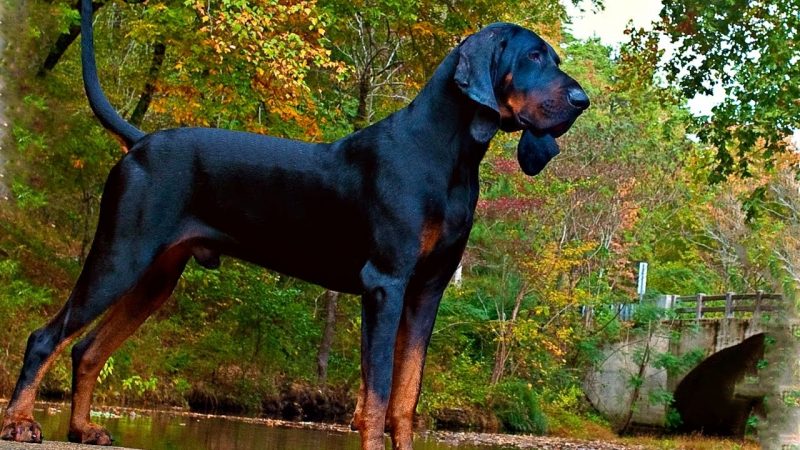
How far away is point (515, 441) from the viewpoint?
25016 millimetres

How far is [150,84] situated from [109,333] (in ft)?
46.5

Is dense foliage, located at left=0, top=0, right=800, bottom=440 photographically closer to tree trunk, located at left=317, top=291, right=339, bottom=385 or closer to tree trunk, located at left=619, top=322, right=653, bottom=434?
tree trunk, located at left=317, top=291, right=339, bottom=385

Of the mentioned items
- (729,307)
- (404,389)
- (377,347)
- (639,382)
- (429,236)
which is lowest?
(639,382)

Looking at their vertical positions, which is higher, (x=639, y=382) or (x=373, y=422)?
(x=373, y=422)

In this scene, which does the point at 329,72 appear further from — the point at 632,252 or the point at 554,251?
the point at 632,252

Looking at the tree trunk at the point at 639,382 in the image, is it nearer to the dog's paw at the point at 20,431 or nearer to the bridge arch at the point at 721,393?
the bridge arch at the point at 721,393

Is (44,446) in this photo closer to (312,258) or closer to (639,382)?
(312,258)

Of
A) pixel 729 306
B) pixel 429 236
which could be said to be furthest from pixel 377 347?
pixel 729 306

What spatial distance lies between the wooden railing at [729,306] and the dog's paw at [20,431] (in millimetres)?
36138

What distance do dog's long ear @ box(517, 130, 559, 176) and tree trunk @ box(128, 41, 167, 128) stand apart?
14.4m

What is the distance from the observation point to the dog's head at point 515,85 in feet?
17.2

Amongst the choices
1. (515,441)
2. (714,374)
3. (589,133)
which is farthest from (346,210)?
(714,374)

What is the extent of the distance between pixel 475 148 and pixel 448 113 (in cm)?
21

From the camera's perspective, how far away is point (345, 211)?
18.1 ft
